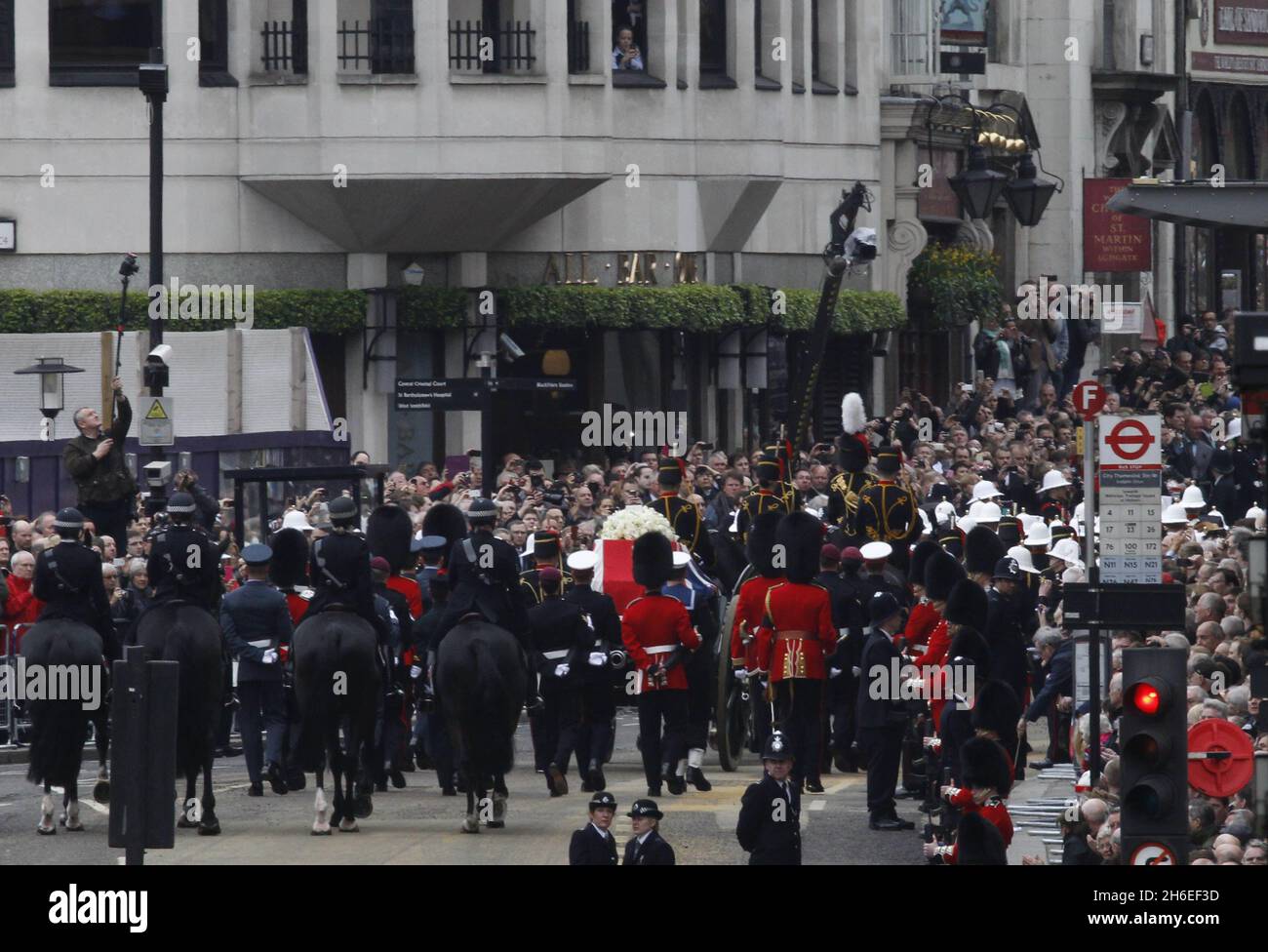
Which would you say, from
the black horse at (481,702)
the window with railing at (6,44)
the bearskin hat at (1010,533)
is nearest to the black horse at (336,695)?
the black horse at (481,702)

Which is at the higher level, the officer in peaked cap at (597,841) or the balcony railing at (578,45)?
the balcony railing at (578,45)

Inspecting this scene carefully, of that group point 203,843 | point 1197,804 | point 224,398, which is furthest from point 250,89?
point 1197,804

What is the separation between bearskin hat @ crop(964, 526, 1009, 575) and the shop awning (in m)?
4.67

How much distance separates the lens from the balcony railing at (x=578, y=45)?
37531 mm

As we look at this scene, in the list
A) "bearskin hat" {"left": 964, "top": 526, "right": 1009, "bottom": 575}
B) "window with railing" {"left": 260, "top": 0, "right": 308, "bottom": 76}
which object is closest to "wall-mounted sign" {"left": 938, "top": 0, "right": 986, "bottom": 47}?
"window with railing" {"left": 260, "top": 0, "right": 308, "bottom": 76}

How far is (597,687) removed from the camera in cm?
2070

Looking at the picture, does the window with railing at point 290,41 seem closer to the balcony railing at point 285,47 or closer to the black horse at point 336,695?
the balcony railing at point 285,47

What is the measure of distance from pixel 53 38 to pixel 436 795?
57.5ft

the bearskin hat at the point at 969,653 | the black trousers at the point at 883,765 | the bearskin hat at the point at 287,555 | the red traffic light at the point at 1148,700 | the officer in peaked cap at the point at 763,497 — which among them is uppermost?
the officer in peaked cap at the point at 763,497

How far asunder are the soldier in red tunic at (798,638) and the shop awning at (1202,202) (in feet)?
14.0

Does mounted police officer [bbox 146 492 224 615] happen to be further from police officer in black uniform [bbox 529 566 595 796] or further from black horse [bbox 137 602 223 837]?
police officer in black uniform [bbox 529 566 595 796]

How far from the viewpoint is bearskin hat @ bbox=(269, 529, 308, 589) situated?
802 inches

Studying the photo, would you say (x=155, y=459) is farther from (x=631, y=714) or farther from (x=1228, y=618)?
(x=1228, y=618)

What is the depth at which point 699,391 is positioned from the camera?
1575 inches
